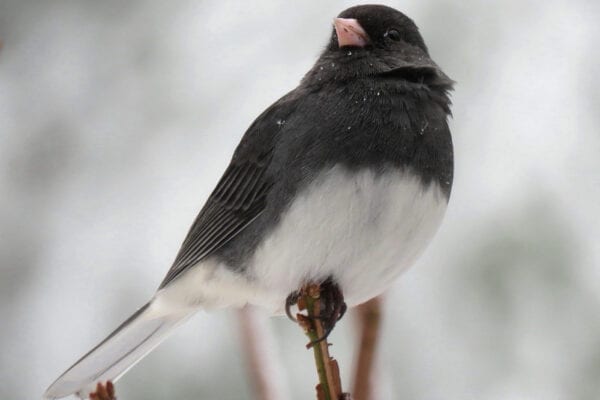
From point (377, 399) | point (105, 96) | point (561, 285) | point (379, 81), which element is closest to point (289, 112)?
point (379, 81)

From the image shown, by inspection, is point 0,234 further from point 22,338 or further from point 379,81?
point 379,81

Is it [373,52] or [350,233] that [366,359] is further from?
[373,52]

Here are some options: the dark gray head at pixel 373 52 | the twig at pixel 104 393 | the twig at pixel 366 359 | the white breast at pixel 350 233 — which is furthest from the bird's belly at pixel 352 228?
the twig at pixel 104 393

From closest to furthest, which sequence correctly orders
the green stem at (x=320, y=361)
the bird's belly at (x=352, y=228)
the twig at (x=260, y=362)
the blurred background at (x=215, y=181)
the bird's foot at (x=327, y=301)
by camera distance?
the green stem at (x=320, y=361) → the twig at (x=260, y=362) → the bird's foot at (x=327, y=301) → the bird's belly at (x=352, y=228) → the blurred background at (x=215, y=181)

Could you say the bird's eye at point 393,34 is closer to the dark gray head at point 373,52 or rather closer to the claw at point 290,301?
the dark gray head at point 373,52

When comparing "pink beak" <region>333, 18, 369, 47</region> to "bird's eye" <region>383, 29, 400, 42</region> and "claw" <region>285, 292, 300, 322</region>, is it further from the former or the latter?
"claw" <region>285, 292, 300, 322</region>

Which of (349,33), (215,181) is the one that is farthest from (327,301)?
(215,181)

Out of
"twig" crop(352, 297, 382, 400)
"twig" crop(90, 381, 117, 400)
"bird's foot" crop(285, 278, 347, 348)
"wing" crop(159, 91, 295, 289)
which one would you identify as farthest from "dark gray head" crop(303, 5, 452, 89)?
"twig" crop(90, 381, 117, 400)
